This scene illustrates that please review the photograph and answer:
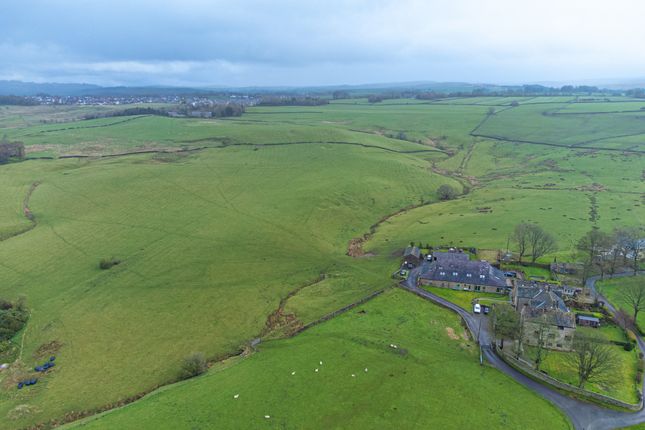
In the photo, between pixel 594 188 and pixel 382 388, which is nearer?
pixel 382 388

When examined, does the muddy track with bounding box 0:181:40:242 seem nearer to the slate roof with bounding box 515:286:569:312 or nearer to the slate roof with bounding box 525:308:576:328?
the slate roof with bounding box 515:286:569:312

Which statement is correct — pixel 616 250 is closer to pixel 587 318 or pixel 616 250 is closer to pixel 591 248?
pixel 591 248

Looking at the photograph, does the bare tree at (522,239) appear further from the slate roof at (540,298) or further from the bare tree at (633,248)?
the slate roof at (540,298)

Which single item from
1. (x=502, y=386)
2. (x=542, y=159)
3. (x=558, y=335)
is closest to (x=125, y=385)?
(x=502, y=386)

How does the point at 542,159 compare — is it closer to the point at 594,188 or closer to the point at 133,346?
the point at 594,188

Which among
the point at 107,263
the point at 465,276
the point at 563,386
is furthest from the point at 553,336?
the point at 107,263

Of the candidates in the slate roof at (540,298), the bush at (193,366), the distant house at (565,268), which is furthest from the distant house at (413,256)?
the bush at (193,366)
